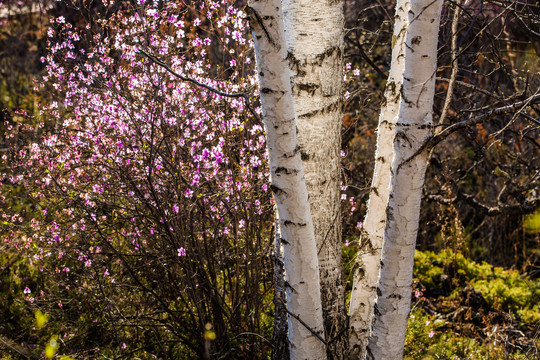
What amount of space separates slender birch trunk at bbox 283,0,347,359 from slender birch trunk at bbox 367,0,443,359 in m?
0.33

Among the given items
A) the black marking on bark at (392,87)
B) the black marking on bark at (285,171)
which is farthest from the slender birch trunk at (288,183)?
the black marking on bark at (392,87)

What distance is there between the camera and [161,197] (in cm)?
310

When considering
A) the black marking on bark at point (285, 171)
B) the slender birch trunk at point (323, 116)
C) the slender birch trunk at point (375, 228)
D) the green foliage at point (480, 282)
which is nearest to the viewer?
the black marking on bark at point (285, 171)

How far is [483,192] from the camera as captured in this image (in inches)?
245

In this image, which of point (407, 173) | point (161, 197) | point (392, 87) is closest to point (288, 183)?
point (407, 173)

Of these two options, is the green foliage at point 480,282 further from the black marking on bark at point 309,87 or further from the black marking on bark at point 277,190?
the black marking on bark at point 277,190

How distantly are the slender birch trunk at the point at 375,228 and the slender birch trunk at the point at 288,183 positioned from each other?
0.37 metres

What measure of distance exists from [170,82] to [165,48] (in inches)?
9.0

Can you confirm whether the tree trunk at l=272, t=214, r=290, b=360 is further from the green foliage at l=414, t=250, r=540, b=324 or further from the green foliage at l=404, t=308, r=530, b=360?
the green foliage at l=414, t=250, r=540, b=324

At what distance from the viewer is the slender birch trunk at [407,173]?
6.23 feet

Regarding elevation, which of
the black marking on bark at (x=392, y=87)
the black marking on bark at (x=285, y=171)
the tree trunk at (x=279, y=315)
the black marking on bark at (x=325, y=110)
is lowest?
the tree trunk at (x=279, y=315)

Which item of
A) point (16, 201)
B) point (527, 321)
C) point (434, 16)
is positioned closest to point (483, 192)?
point (527, 321)

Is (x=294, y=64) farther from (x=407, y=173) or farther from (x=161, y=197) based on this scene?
(x=161, y=197)

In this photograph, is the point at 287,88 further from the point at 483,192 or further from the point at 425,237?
the point at 483,192
